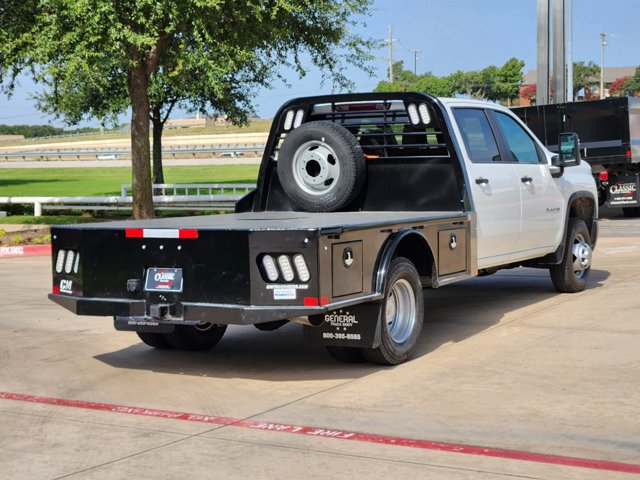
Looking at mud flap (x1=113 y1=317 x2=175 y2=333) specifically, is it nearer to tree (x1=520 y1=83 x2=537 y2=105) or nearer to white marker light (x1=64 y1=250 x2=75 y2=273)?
white marker light (x1=64 y1=250 x2=75 y2=273)

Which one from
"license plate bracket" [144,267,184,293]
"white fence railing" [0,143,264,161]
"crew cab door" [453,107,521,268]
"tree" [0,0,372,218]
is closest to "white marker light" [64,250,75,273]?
"license plate bracket" [144,267,184,293]

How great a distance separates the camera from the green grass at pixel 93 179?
40875 millimetres

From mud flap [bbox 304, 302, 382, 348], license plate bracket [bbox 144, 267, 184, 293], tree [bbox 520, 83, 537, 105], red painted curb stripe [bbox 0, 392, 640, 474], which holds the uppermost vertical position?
tree [bbox 520, 83, 537, 105]

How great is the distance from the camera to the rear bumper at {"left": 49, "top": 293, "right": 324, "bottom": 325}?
7.21 m

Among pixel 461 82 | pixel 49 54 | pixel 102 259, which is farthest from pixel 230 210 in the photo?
pixel 461 82

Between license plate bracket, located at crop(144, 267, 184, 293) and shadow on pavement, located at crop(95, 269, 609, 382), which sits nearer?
license plate bracket, located at crop(144, 267, 184, 293)

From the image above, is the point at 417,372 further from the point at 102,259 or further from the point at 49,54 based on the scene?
the point at 49,54

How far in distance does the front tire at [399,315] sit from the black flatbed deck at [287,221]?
1.38 ft

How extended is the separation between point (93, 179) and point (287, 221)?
152 feet

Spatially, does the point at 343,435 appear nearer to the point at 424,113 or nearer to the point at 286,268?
the point at 286,268

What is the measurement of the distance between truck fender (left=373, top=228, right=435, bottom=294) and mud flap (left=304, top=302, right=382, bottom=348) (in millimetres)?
187

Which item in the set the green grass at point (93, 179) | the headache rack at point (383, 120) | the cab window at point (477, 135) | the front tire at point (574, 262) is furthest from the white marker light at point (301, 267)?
the green grass at point (93, 179)

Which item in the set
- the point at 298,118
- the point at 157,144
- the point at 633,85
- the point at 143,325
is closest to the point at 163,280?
the point at 143,325

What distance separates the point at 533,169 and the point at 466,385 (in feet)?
12.9
